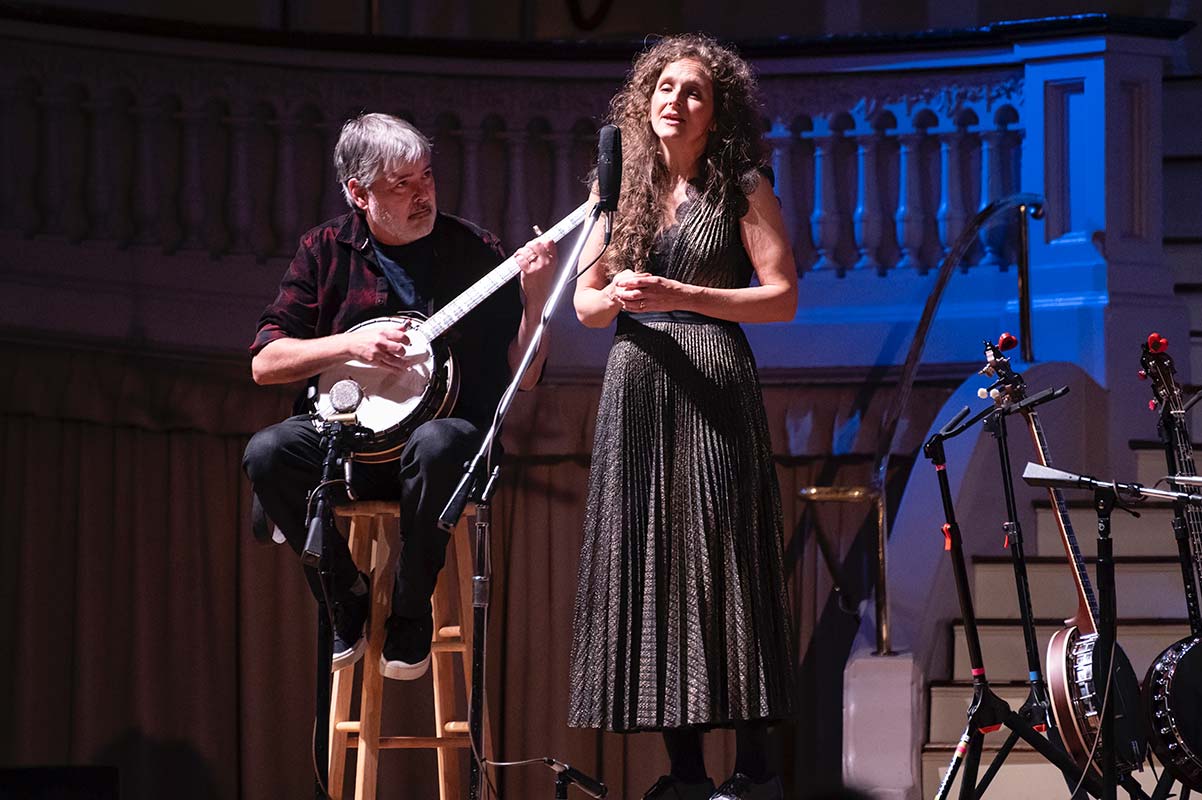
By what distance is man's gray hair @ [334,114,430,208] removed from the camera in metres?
3.59

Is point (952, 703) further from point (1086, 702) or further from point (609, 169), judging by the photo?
point (609, 169)

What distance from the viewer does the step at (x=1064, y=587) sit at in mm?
4746

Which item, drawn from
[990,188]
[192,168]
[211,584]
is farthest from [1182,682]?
[192,168]

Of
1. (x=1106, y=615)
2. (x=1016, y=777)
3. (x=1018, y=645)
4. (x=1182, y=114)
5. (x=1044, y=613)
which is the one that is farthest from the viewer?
(x=1182, y=114)

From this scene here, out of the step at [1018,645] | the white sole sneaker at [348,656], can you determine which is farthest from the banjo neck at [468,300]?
the step at [1018,645]

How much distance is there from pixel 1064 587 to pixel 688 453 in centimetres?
198

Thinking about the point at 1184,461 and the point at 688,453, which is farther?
the point at 1184,461

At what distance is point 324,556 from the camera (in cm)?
304

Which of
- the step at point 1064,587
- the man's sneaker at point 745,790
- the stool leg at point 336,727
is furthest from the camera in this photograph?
the step at point 1064,587

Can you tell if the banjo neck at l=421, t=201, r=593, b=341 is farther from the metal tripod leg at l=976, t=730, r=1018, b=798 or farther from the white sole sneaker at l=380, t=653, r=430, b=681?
the metal tripod leg at l=976, t=730, r=1018, b=798

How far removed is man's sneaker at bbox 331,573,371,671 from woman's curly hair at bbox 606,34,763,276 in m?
0.93

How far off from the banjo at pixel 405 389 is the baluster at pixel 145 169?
212cm

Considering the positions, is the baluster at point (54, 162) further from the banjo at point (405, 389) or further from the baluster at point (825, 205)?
the baluster at point (825, 205)

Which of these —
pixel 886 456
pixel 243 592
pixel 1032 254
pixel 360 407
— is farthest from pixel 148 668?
pixel 1032 254
